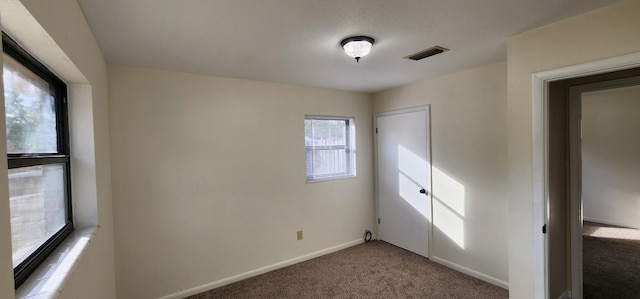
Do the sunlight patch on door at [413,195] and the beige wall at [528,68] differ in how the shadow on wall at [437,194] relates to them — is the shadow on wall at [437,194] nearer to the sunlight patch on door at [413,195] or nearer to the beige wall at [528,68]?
the sunlight patch on door at [413,195]

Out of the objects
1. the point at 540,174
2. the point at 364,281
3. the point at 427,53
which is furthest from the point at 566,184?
the point at 364,281

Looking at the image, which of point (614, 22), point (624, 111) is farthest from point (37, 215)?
point (624, 111)

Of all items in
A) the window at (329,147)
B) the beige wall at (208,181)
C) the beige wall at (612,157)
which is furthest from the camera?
the beige wall at (612,157)

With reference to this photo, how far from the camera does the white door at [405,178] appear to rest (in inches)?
137

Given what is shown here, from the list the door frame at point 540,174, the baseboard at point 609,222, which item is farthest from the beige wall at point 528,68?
the baseboard at point 609,222

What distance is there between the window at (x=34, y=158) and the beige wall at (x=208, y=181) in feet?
3.05

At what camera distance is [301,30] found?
1858mm

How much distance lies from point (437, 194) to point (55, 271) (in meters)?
3.38

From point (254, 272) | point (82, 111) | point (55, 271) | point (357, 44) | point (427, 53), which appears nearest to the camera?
point (55, 271)

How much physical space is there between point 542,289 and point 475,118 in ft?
5.51

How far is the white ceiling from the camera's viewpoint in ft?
5.09

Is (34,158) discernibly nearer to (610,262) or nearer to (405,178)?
(405,178)

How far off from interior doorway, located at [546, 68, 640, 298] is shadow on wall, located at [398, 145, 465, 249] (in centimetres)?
84

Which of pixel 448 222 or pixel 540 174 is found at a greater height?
pixel 540 174
